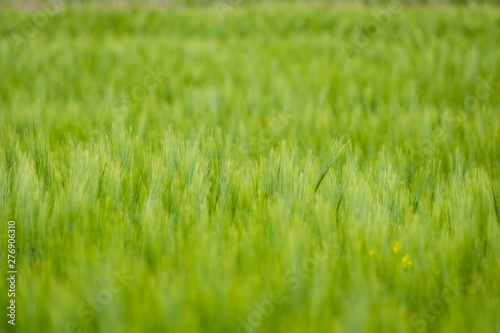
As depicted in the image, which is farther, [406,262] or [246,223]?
[246,223]

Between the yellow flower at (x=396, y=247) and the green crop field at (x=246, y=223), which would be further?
the yellow flower at (x=396, y=247)

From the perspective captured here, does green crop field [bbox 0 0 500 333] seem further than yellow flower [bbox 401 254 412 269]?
No

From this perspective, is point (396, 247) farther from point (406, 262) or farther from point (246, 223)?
point (246, 223)

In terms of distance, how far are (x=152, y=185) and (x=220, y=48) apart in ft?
10.4

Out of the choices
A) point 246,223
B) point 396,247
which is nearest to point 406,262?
point 396,247

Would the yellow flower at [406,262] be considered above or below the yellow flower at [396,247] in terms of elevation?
below

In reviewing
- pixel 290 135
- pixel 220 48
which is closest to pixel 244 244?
pixel 290 135

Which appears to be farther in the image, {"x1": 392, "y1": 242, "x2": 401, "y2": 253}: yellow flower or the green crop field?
{"x1": 392, "y1": 242, "x2": 401, "y2": 253}: yellow flower

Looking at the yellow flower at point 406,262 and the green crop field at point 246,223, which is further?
the yellow flower at point 406,262

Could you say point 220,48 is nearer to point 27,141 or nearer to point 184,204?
point 27,141

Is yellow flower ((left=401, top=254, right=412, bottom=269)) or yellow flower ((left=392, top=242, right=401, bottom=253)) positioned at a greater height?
yellow flower ((left=392, top=242, right=401, bottom=253))

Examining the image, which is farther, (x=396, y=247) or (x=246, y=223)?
(x=246, y=223)

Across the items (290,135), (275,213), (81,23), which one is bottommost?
(275,213)

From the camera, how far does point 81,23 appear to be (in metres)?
5.57
